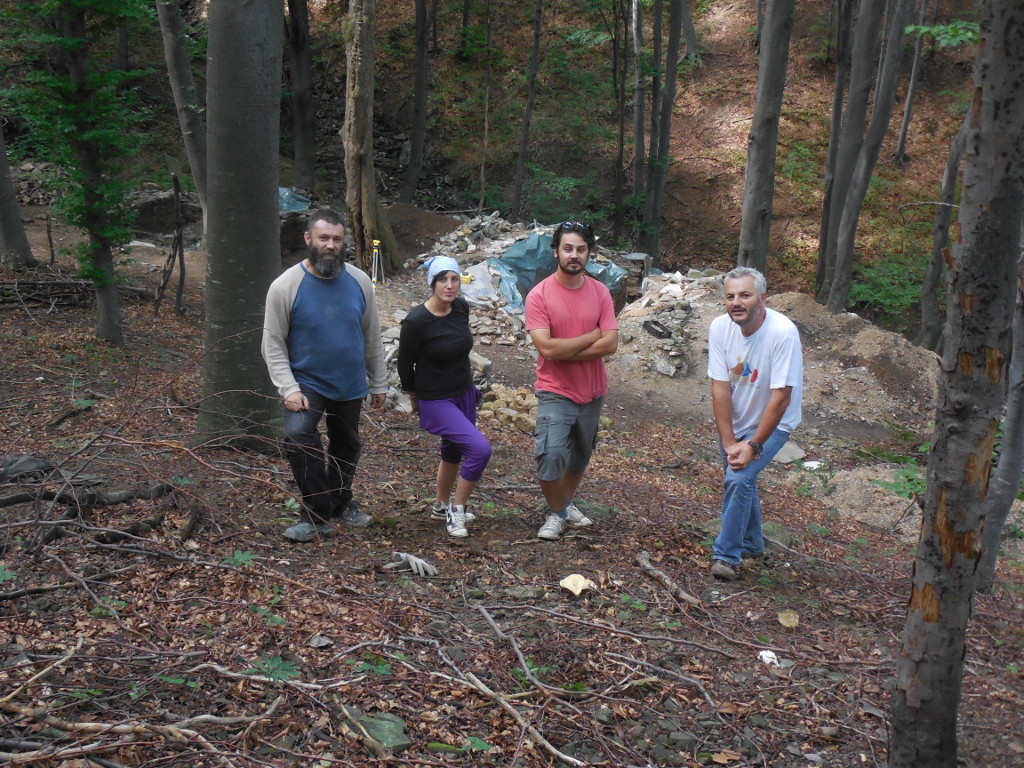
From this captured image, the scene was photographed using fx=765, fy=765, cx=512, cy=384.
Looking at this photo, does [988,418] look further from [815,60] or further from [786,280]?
[815,60]

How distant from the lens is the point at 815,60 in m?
27.1

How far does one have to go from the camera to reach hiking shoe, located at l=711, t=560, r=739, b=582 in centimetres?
459

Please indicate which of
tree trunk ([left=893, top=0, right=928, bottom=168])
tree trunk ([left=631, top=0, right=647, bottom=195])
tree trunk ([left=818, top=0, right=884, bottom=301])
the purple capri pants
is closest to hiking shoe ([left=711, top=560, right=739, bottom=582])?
the purple capri pants

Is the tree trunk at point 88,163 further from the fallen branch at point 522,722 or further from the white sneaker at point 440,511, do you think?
the fallen branch at point 522,722

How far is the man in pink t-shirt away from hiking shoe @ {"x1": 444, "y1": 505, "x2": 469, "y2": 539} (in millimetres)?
573

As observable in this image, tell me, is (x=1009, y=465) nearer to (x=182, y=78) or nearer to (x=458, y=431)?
(x=458, y=431)

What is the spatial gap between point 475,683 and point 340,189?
23.7 m

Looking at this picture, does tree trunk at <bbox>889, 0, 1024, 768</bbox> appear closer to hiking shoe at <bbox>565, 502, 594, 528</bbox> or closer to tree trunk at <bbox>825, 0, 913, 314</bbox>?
hiking shoe at <bbox>565, 502, 594, 528</bbox>

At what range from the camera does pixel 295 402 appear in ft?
13.6

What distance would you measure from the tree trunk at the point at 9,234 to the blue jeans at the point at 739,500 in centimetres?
989

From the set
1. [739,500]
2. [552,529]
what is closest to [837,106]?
[739,500]

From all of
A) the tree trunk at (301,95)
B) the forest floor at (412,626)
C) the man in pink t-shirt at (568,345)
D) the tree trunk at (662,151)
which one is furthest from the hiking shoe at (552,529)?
the tree trunk at (301,95)

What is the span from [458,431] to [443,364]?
1.39 feet

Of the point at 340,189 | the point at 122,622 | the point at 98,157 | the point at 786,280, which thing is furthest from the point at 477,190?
the point at 122,622
